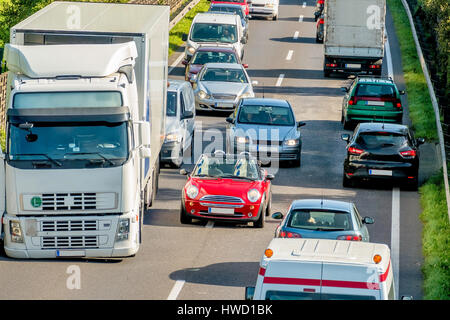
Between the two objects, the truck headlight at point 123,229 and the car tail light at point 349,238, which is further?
the truck headlight at point 123,229

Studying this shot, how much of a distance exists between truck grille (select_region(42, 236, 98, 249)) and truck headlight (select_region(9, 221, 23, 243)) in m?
0.38

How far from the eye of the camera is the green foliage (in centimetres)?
1758

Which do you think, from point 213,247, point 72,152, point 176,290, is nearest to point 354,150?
point 213,247

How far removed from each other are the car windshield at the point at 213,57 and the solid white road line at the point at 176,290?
21.6 meters

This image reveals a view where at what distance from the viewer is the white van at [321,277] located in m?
11.0

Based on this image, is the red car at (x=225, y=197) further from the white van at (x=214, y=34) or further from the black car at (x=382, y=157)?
the white van at (x=214, y=34)

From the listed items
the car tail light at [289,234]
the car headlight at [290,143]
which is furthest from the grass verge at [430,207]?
the car headlight at [290,143]

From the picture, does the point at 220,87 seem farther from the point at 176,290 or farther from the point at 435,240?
the point at 176,290

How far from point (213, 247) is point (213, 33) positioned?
23.8 metres

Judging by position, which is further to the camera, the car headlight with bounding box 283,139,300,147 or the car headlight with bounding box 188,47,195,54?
the car headlight with bounding box 188,47,195,54

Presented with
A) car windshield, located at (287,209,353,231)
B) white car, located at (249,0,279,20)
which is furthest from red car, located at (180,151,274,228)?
white car, located at (249,0,279,20)

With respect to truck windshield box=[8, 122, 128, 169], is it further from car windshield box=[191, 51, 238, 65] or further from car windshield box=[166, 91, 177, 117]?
car windshield box=[191, 51, 238, 65]

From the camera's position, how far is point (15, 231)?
1767 centimetres

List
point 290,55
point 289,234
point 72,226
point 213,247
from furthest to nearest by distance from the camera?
point 290,55 → point 213,247 → point 72,226 → point 289,234
